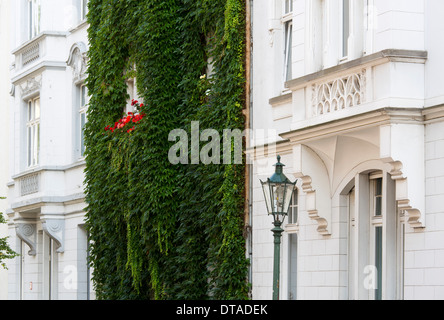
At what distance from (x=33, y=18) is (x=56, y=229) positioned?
6.44 metres

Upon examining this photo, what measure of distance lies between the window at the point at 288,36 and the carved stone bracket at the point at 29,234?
45.9 ft

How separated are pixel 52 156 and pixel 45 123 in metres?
0.90

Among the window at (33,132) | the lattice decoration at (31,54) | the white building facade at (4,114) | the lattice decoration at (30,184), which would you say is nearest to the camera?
the lattice decoration at (30,184)

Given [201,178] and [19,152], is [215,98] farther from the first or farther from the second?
[19,152]

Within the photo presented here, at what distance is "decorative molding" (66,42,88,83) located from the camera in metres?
28.3

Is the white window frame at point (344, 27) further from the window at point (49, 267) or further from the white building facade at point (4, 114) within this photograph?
the white building facade at point (4, 114)

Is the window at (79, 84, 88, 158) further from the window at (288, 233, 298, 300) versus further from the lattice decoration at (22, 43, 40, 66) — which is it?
the window at (288, 233, 298, 300)

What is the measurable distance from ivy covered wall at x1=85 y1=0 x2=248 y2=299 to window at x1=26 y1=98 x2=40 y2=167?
4.66m

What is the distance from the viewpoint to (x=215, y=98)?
2112 centimetres

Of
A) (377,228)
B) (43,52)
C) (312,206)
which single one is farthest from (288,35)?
(43,52)

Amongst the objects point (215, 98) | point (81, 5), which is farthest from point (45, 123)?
point (215, 98)

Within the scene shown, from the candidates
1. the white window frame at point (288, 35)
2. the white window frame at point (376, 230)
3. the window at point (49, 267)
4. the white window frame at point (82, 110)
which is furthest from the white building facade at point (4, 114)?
the white window frame at point (376, 230)

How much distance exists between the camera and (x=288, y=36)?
65.4ft

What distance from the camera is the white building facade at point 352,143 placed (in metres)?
15.5
